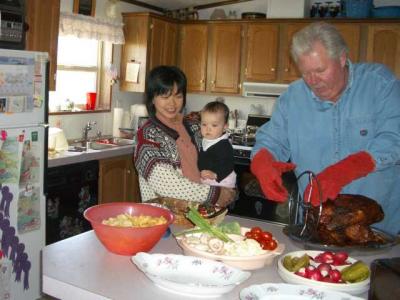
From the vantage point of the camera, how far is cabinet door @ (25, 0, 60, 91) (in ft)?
10.6

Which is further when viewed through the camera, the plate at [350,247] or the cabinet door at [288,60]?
the cabinet door at [288,60]

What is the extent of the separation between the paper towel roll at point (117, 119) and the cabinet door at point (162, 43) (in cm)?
52

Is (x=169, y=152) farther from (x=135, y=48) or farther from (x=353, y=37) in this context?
(x=353, y=37)

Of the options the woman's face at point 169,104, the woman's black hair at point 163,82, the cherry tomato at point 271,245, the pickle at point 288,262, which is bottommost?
the pickle at point 288,262

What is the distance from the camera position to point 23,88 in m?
2.82

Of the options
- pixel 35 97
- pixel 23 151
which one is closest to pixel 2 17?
pixel 35 97

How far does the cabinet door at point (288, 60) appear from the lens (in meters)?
4.57

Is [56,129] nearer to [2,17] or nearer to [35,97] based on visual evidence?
[35,97]

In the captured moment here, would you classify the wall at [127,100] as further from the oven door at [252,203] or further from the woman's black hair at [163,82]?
the woman's black hair at [163,82]

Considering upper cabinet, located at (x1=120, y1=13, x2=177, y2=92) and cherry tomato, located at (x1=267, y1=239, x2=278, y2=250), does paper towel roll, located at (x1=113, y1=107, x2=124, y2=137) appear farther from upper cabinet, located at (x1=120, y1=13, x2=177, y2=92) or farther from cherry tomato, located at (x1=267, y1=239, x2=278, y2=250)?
cherry tomato, located at (x1=267, y1=239, x2=278, y2=250)

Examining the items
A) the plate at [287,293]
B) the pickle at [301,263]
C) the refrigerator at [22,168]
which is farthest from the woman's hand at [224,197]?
the refrigerator at [22,168]

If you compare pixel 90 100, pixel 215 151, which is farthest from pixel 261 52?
pixel 215 151

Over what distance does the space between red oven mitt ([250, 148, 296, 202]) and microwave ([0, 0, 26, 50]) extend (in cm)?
182

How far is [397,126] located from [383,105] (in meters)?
0.11
